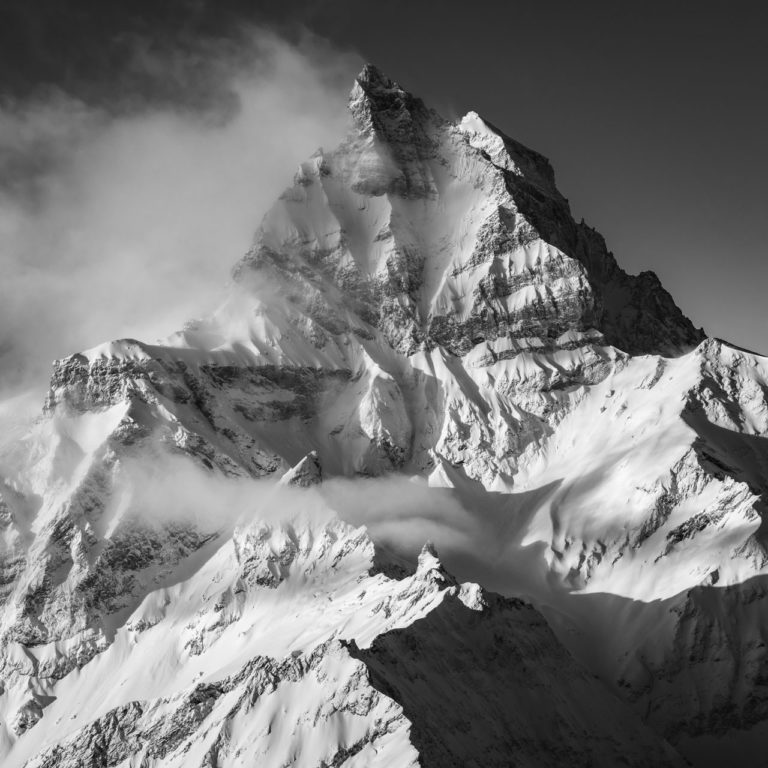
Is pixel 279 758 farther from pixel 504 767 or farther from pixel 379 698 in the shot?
pixel 504 767

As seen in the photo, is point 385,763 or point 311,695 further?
point 311,695

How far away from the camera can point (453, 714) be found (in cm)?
19888

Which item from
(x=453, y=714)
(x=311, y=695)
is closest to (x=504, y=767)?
(x=453, y=714)

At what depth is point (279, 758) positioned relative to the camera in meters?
194

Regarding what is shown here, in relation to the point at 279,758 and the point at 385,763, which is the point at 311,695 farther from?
the point at 385,763

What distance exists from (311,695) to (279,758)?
31.5ft

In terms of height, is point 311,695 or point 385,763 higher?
point 311,695

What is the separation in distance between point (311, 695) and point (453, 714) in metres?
19.2

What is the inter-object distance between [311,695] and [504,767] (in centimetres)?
2728

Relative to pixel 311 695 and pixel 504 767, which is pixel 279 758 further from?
pixel 504 767

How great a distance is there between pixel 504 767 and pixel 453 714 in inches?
390

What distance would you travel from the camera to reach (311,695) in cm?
19888

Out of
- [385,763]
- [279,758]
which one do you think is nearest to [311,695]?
[279,758]

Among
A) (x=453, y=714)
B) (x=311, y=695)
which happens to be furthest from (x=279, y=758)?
(x=453, y=714)
